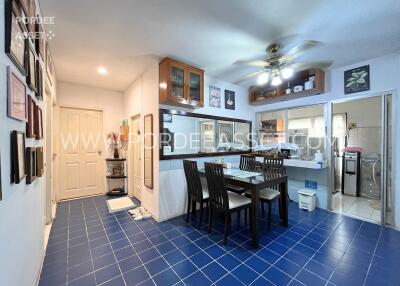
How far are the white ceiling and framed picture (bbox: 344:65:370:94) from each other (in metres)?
0.19

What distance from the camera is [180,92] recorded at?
2895 millimetres

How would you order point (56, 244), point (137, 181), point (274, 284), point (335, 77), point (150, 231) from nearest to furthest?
point (274, 284)
point (56, 244)
point (150, 231)
point (335, 77)
point (137, 181)

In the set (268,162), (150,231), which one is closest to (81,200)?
(150,231)

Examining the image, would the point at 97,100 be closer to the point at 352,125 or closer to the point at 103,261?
the point at 103,261

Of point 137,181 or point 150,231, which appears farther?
point 137,181

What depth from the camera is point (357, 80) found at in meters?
2.97

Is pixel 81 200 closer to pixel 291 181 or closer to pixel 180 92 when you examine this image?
pixel 180 92

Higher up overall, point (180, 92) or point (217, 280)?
point (180, 92)

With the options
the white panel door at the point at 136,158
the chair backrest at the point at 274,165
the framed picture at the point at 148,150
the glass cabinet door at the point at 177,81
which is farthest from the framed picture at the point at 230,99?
the white panel door at the point at 136,158

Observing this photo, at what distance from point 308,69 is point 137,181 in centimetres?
409

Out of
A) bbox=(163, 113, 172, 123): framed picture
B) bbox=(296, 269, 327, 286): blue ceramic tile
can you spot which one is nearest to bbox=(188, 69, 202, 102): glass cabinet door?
bbox=(163, 113, 172, 123): framed picture

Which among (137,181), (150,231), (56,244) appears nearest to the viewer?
(56,244)

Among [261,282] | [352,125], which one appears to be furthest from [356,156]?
[261,282]

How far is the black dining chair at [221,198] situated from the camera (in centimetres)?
229
